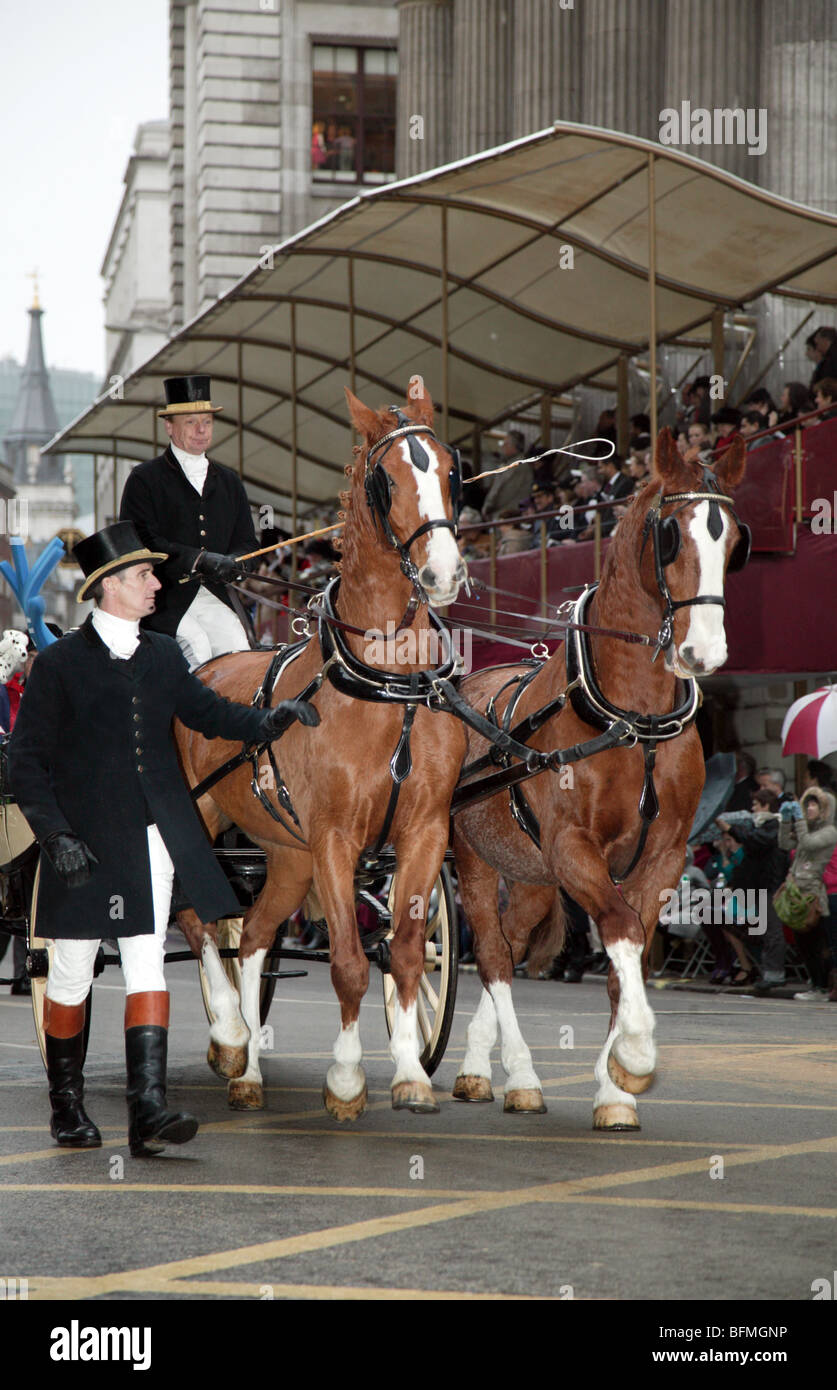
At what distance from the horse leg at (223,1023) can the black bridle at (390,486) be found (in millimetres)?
1842

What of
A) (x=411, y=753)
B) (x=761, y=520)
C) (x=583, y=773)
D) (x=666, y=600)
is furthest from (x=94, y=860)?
(x=761, y=520)

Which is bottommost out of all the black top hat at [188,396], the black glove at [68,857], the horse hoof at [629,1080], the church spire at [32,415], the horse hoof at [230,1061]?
the church spire at [32,415]

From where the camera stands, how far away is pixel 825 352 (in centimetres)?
1450

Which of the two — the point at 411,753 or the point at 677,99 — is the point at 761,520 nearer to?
the point at 411,753

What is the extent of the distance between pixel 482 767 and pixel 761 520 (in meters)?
7.01

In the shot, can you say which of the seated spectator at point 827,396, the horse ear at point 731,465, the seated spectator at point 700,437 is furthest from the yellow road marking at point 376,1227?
the seated spectator at point 700,437

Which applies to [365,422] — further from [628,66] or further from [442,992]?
[628,66]

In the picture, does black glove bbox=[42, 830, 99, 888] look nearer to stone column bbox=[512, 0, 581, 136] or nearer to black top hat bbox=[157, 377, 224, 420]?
black top hat bbox=[157, 377, 224, 420]

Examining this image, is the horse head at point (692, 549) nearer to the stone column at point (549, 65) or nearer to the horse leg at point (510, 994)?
the horse leg at point (510, 994)

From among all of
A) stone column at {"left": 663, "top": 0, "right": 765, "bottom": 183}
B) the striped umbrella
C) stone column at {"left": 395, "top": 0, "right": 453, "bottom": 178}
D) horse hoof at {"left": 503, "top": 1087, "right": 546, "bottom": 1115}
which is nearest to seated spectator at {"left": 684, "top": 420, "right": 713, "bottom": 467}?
the striped umbrella

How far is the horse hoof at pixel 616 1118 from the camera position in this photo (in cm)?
666

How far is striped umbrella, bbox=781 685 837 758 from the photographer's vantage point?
1376 cm

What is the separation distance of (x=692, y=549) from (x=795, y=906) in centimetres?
787

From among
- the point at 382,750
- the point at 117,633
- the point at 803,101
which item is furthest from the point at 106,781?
the point at 803,101
